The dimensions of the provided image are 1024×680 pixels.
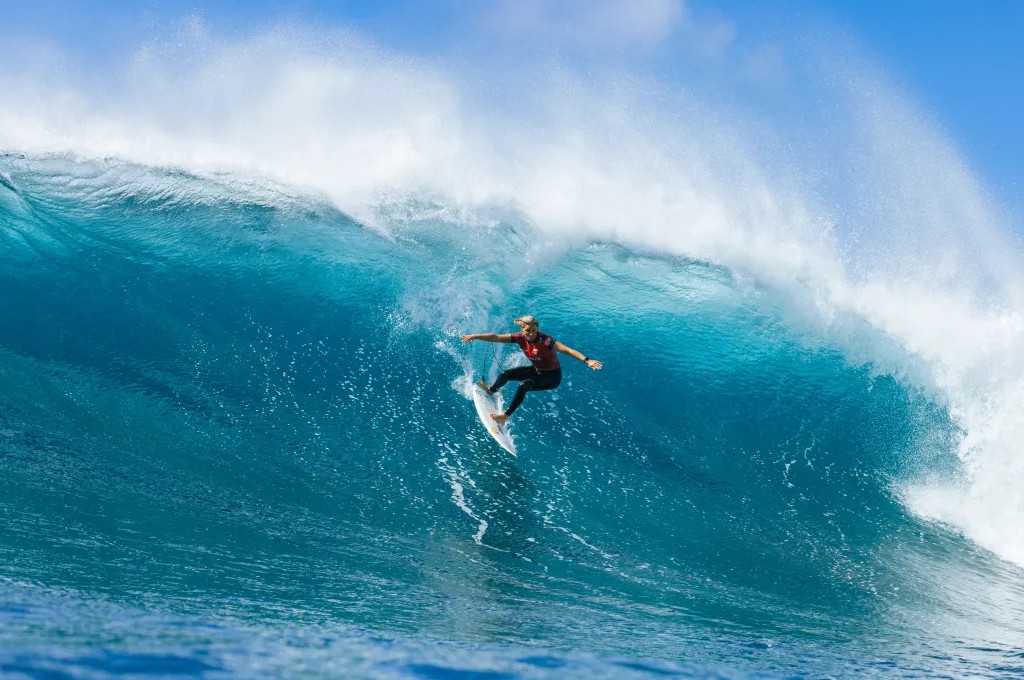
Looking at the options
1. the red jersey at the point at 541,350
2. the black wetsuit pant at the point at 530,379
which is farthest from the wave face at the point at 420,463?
the red jersey at the point at 541,350

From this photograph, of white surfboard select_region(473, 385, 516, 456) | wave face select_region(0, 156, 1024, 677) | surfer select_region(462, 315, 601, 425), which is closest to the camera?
wave face select_region(0, 156, 1024, 677)

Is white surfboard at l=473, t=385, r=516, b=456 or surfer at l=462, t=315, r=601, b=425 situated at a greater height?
surfer at l=462, t=315, r=601, b=425

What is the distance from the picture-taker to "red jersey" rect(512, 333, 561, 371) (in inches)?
299

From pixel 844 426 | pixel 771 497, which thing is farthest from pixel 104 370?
pixel 844 426

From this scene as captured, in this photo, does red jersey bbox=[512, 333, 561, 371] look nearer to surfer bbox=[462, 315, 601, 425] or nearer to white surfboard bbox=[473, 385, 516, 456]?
surfer bbox=[462, 315, 601, 425]

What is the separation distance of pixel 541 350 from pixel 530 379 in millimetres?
403

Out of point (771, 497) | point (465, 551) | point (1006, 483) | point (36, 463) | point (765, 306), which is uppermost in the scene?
point (765, 306)

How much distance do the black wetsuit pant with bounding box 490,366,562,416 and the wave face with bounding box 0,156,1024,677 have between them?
1.68ft

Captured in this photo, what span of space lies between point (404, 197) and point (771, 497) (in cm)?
789

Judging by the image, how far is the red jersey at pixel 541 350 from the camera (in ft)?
24.9

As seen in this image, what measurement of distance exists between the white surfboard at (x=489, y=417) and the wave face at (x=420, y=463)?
0.15m

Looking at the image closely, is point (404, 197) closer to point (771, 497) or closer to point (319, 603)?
point (771, 497)

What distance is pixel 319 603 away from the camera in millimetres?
3951

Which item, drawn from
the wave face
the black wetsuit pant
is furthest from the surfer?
the wave face
